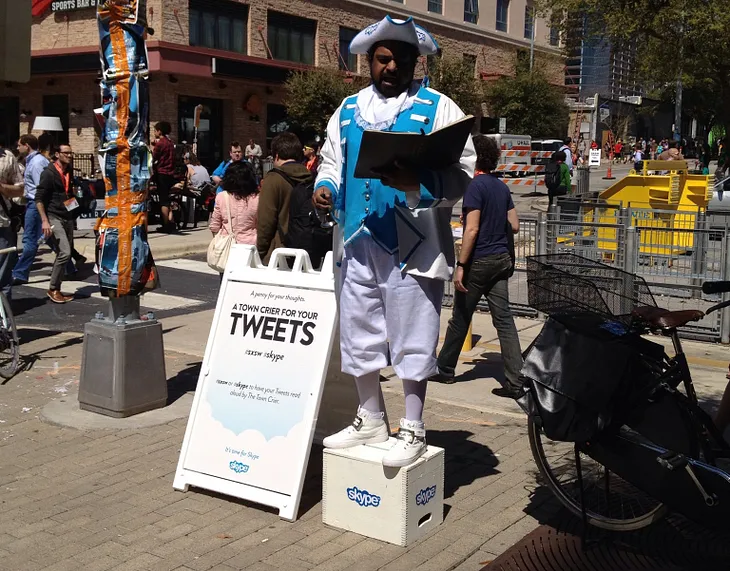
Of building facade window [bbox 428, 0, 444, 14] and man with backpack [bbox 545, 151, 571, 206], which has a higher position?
building facade window [bbox 428, 0, 444, 14]

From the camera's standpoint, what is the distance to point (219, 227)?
27.2 feet

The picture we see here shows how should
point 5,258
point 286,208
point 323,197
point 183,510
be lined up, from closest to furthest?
point 323,197 < point 183,510 < point 286,208 < point 5,258

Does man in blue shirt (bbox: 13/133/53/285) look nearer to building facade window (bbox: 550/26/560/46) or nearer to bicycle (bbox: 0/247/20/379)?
Answer: bicycle (bbox: 0/247/20/379)

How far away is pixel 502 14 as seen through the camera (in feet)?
162

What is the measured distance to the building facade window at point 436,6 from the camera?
43.0m

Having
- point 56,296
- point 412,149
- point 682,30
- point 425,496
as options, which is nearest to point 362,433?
point 425,496

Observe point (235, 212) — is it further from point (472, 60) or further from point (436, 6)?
point (472, 60)

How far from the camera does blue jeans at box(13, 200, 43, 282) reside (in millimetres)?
12055

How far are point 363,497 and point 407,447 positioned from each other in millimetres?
333

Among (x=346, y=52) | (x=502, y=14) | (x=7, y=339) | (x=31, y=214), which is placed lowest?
(x=7, y=339)

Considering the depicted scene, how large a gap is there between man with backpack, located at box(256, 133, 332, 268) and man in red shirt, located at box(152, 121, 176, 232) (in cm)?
1076

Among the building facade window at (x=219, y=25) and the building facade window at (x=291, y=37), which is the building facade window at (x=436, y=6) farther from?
the building facade window at (x=219, y=25)

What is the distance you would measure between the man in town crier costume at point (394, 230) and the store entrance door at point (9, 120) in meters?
33.8

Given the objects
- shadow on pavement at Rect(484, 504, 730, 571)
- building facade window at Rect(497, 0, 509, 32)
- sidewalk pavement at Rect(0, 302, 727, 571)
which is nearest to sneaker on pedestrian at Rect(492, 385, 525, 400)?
sidewalk pavement at Rect(0, 302, 727, 571)
